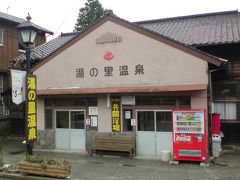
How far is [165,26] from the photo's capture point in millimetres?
17359

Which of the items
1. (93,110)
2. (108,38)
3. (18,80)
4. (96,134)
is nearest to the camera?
(18,80)

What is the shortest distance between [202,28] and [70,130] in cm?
972

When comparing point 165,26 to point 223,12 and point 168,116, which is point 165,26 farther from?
point 168,116

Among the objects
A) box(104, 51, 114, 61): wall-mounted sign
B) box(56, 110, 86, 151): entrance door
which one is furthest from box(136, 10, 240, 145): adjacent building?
box(56, 110, 86, 151): entrance door

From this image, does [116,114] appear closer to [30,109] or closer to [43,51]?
[30,109]

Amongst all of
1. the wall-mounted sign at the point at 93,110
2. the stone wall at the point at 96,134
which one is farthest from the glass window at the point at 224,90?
the wall-mounted sign at the point at 93,110

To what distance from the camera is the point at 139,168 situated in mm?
9898

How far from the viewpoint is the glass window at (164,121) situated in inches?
448

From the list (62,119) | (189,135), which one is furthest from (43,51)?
(189,135)

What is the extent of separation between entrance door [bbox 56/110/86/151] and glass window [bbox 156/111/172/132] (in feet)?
12.7

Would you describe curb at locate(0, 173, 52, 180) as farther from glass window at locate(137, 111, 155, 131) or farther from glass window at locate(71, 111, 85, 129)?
glass window at locate(137, 111, 155, 131)

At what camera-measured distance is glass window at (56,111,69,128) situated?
43.6ft

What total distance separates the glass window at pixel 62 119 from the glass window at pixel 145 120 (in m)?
3.93

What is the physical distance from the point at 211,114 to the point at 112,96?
4.63 metres
